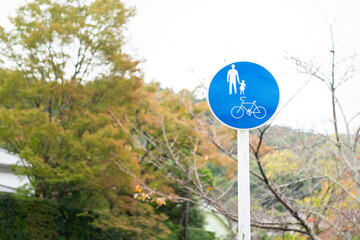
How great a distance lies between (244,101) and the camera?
8.92ft

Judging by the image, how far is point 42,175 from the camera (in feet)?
32.6

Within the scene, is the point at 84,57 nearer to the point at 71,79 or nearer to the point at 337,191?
the point at 71,79

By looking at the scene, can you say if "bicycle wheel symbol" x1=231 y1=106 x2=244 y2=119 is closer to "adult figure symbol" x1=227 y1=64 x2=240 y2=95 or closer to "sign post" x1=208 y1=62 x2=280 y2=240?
"sign post" x1=208 y1=62 x2=280 y2=240

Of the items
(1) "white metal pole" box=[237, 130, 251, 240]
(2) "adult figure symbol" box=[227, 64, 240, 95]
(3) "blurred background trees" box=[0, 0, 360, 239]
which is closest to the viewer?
(1) "white metal pole" box=[237, 130, 251, 240]

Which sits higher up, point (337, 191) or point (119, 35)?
point (119, 35)

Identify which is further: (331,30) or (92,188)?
(92,188)

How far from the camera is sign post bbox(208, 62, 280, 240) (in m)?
2.71

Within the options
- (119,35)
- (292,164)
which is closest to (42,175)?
(119,35)

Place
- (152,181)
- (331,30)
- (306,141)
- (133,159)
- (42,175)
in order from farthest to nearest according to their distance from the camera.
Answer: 1. (152,181)
2. (133,159)
3. (42,175)
4. (306,141)
5. (331,30)

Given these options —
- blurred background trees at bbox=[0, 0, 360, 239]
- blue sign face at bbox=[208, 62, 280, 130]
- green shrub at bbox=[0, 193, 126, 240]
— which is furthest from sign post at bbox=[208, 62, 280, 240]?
green shrub at bbox=[0, 193, 126, 240]

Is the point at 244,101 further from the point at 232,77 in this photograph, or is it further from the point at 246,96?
the point at 232,77

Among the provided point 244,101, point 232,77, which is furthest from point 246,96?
point 232,77

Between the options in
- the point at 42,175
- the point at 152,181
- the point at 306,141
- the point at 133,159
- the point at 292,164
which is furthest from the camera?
the point at 152,181

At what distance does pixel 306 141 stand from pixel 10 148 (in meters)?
7.84
